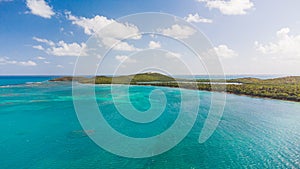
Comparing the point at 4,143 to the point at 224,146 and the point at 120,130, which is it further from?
the point at 224,146

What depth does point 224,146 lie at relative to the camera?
1445 cm

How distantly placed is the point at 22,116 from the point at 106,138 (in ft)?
50.1

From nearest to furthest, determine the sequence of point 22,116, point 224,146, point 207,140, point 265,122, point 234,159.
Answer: point 234,159
point 224,146
point 207,140
point 265,122
point 22,116

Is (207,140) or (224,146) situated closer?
(224,146)

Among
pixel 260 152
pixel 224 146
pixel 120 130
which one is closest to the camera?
pixel 260 152

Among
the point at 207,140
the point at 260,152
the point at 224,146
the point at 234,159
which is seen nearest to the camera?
the point at 234,159

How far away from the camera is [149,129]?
19047mm

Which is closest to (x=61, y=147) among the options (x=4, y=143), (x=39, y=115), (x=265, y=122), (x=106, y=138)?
(x=106, y=138)

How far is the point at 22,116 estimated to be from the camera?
24.1 meters

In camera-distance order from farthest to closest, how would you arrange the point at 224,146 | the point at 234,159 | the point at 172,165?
1. the point at 224,146
2. the point at 234,159
3. the point at 172,165

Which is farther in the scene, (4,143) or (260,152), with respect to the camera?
(4,143)

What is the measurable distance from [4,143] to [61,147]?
5159 mm

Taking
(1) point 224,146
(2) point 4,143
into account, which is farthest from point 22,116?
(1) point 224,146

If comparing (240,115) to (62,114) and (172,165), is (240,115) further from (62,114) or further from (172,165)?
(62,114)
